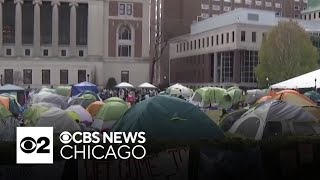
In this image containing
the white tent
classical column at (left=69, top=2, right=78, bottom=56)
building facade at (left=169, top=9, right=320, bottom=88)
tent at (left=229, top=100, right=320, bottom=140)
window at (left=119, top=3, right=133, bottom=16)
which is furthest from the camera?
window at (left=119, top=3, right=133, bottom=16)

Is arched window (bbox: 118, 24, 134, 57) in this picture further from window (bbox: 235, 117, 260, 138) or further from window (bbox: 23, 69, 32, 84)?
window (bbox: 235, 117, 260, 138)

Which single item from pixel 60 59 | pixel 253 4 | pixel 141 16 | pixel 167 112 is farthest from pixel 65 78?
pixel 167 112

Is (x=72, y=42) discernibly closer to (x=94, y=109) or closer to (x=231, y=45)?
(x=231, y=45)

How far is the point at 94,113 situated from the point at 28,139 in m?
13.9

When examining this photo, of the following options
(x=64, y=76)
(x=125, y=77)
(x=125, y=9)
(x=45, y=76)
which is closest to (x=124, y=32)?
(x=125, y=9)

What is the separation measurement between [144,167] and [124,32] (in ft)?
259

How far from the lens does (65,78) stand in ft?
273

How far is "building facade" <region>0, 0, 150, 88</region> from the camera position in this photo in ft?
268

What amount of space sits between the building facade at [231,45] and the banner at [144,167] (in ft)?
225

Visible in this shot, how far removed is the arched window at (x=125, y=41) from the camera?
284 feet

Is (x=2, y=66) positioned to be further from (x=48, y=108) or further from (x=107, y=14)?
(x=48, y=108)

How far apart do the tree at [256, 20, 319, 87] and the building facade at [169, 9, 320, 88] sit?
38.6 ft

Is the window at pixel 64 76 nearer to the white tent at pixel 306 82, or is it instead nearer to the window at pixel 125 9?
the window at pixel 125 9

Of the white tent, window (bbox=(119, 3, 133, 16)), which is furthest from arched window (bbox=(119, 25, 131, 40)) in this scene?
the white tent
